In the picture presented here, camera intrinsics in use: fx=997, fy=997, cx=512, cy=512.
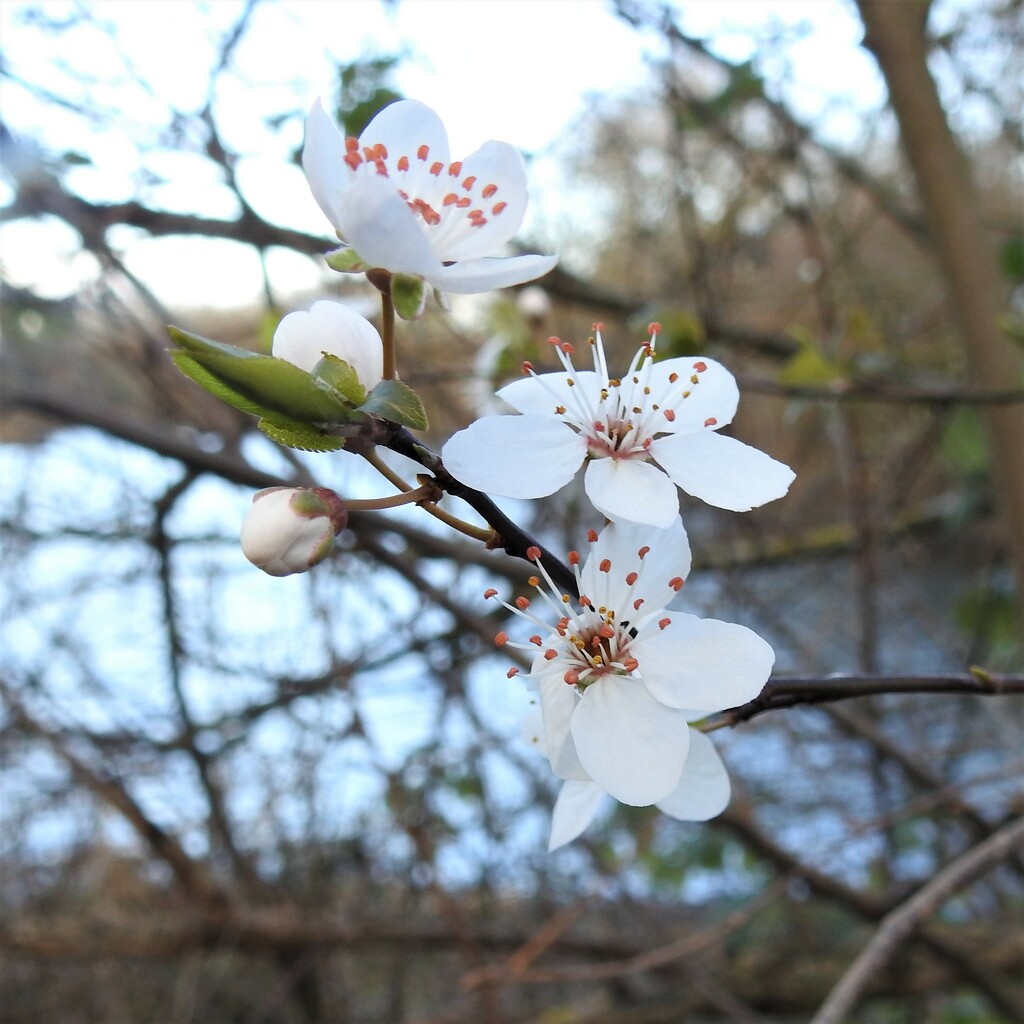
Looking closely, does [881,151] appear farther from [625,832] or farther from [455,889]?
[455,889]

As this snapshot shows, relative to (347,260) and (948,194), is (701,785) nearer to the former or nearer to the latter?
(347,260)

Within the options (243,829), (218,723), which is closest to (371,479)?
(218,723)

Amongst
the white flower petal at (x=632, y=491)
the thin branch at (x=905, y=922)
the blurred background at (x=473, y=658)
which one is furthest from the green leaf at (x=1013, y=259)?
the white flower petal at (x=632, y=491)

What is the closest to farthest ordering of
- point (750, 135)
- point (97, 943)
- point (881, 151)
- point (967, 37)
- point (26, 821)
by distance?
point (97, 943), point (26, 821), point (967, 37), point (750, 135), point (881, 151)

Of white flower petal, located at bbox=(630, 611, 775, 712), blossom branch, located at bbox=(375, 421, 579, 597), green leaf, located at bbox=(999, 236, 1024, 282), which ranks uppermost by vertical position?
green leaf, located at bbox=(999, 236, 1024, 282)

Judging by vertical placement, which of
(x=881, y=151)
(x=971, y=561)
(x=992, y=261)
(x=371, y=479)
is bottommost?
(x=371, y=479)

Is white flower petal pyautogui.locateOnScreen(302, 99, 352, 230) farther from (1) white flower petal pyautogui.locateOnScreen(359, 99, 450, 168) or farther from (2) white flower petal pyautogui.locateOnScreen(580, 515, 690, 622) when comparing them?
(2) white flower petal pyautogui.locateOnScreen(580, 515, 690, 622)

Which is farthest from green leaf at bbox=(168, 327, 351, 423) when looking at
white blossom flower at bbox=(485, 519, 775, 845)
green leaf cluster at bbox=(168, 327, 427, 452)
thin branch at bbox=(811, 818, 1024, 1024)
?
thin branch at bbox=(811, 818, 1024, 1024)

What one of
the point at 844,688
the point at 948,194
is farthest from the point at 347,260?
the point at 948,194
